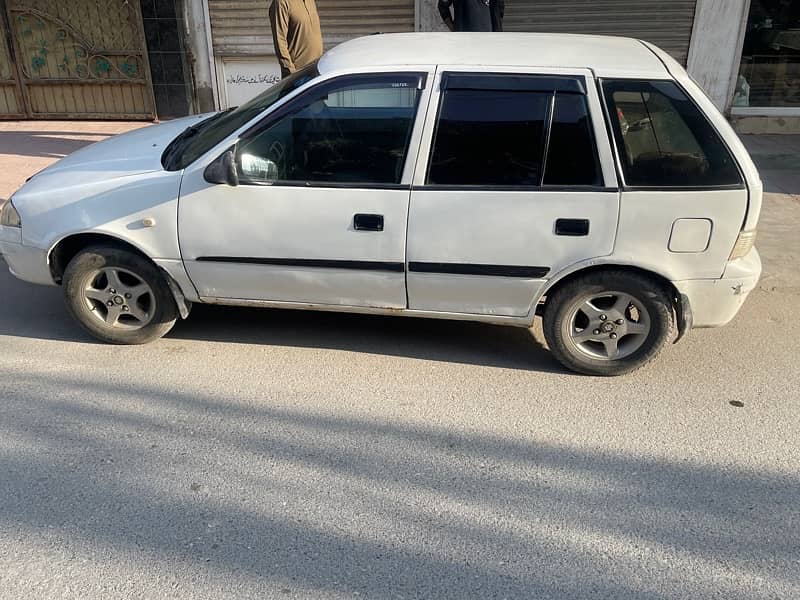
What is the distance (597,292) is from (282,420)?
1839 mm

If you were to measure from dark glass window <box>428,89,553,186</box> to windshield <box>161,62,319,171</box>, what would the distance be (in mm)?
839

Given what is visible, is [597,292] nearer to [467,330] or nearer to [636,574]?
[467,330]

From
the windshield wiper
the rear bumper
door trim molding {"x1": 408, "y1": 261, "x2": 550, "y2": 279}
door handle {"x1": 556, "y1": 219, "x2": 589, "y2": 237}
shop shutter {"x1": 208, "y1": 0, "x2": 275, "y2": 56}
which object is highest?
shop shutter {"x1": 208, "y1": 0, "x2": 275, "y2": 56}

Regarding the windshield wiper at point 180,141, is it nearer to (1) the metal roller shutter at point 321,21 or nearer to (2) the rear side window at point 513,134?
(2) the rear side window at point 513,134

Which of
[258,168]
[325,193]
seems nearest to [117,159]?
[258,168]

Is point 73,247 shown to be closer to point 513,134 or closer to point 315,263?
point 315,263

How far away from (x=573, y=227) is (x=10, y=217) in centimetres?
329

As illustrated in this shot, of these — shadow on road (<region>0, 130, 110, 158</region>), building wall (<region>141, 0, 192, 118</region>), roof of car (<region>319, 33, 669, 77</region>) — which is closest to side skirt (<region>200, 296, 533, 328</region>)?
roof of car (<region>319, 33, 669, 77</region>)

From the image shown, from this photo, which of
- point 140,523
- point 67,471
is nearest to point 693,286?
point 140,523

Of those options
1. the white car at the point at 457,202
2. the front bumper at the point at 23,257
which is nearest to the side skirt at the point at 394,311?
the white car at the point at 457,202

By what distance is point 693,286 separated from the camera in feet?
12.1

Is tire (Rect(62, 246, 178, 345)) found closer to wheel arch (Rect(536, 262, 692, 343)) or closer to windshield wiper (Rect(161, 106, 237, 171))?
windshield wiper (Rect(161, 106, 237, 171))

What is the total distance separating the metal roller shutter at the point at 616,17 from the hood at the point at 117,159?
6.21m

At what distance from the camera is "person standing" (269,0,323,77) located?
6773mm
